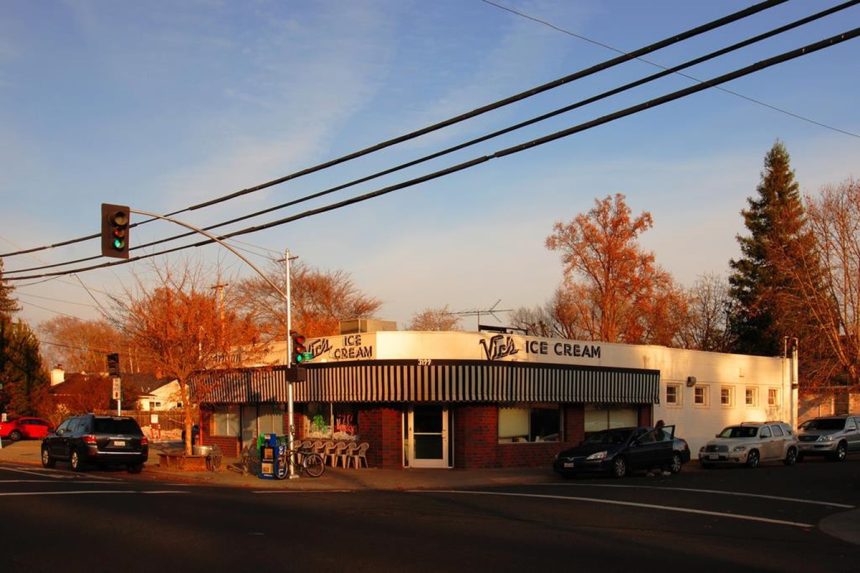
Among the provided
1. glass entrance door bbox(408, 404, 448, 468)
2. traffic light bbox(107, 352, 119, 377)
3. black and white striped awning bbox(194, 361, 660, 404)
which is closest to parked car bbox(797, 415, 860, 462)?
black and white striped awning bbox(194, 361, 660, 404)

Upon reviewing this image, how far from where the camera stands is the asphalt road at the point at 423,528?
11078 mm

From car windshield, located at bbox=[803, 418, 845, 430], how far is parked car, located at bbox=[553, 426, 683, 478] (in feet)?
41.9

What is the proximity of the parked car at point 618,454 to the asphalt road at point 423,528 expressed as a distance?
3032mm

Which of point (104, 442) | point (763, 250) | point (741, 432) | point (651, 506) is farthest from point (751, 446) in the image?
point (763, 250)

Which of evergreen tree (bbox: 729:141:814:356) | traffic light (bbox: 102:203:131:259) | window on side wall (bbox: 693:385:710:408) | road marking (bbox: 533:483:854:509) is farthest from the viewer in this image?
evergreen tree (bbox: 729:141:814:356)

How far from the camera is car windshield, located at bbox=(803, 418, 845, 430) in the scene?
36.8 m

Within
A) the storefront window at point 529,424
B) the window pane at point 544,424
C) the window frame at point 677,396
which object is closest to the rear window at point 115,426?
the storefront window at point 529,424

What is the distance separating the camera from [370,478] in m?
25.8

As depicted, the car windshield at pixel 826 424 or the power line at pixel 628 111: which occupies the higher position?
the power line at pixel 628 111

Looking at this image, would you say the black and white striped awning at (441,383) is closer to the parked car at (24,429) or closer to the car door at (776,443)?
the car door at (776,443)

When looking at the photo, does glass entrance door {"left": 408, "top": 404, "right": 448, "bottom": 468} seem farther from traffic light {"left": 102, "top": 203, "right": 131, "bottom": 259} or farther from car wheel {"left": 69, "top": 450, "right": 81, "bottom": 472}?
traffic light {"left": 102, "top": 203, "right": 131, "bottom": 259}

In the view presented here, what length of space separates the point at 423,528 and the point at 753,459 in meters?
21.1

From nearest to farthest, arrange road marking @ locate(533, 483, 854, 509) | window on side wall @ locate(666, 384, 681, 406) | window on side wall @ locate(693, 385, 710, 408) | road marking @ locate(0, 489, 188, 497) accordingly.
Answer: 1. road marking @ locate(0, 489, 188, 497)
2. road marking @ locate(533, 483, 854, 509)
3. window on side wall @ locate(666, 384, 681, 406)
4. window on side wall @ locate(693, 385, 710, 408)

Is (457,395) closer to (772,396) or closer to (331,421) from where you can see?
(331,421)
